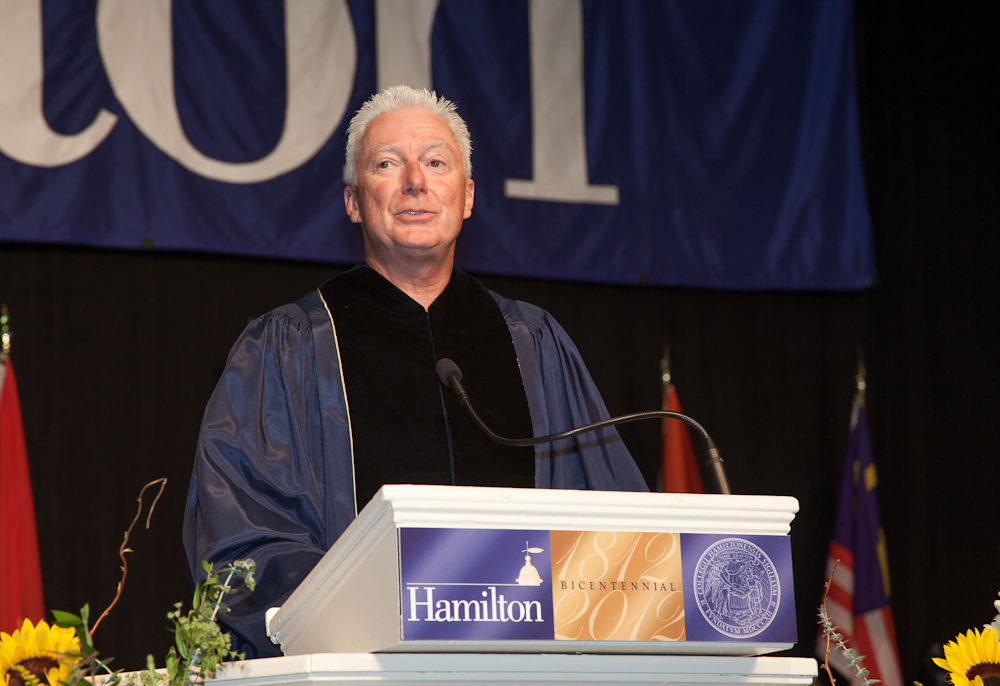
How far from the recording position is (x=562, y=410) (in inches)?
90.7

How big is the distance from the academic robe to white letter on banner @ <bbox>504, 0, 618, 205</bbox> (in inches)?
78.7

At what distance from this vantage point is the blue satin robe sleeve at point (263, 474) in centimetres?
150

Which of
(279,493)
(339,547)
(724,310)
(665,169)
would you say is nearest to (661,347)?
(724,310)

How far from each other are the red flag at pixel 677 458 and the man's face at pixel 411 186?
2463 millimetres

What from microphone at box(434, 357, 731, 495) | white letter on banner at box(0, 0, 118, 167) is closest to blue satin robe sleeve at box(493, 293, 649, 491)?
microphone at box(434, 357, 731, 495)

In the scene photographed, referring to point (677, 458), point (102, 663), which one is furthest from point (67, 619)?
point (677, 458)

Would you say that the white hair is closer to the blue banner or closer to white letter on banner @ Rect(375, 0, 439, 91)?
the blue banner

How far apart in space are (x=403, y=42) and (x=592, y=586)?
3.47m

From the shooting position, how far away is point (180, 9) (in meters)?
3.93

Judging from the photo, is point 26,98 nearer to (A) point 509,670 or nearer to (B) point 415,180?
(B) point 415,180

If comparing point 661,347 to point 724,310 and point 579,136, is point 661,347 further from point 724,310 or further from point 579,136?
point 579,136

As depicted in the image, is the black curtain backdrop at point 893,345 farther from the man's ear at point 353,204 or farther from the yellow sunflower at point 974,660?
the yellow sunflower at point 974,660

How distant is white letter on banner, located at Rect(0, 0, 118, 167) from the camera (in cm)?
361

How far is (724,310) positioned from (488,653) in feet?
13.4
